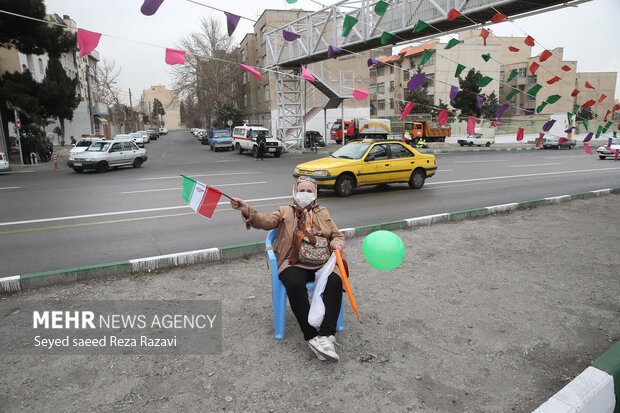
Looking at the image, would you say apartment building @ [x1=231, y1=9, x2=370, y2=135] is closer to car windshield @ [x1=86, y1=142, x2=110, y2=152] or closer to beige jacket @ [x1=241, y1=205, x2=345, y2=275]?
car windshield @ [x1=86, y1=142, x2=110, y2=152]

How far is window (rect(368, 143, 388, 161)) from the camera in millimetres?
11738

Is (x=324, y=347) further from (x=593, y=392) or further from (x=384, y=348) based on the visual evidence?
(x=593, y=392)

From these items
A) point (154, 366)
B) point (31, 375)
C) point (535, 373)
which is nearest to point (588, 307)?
point (535, 373)

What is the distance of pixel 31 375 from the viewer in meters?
3.13

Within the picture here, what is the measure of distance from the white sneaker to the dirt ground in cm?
11

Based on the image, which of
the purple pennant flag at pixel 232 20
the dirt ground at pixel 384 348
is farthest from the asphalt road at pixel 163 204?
the purple pennant flag at pixel 232 20

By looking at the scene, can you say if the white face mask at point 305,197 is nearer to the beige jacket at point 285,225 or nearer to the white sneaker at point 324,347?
the beige jacket at point 285,225

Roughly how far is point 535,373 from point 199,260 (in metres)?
4.30

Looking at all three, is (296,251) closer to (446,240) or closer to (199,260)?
(199,260)

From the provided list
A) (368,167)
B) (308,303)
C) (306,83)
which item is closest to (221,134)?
(306,83)

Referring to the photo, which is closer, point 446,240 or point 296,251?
point 296,251

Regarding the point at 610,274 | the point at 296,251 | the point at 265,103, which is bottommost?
the point at 610,274

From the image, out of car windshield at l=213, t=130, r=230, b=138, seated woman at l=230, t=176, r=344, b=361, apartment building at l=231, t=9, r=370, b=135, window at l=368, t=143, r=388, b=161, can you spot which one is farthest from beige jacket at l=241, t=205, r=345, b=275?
car windshield at l=213, t=130, r=230, b=138

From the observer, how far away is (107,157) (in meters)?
19.3
